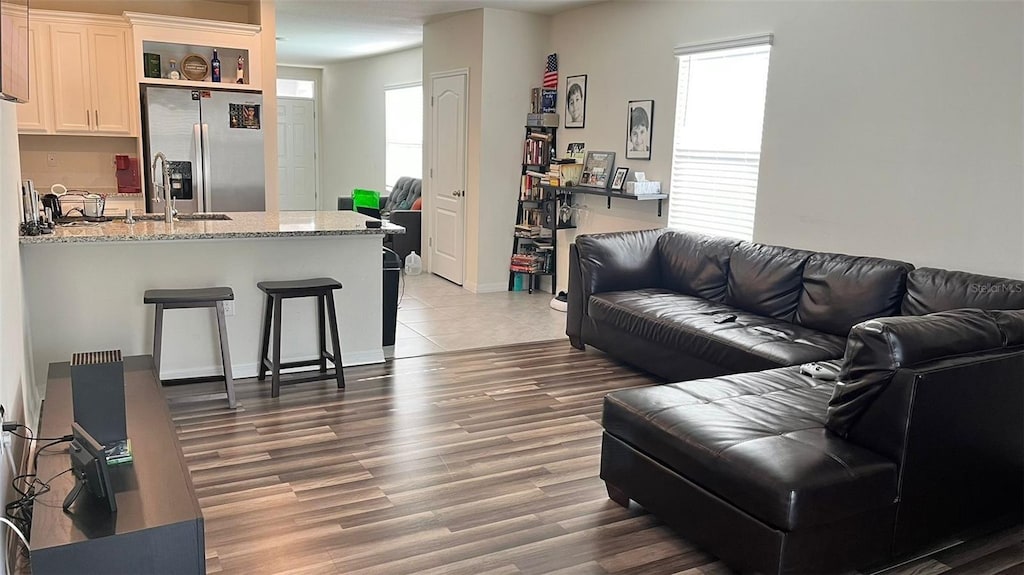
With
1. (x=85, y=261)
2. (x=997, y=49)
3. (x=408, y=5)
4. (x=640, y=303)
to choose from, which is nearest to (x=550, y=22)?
(x=408, y=5)

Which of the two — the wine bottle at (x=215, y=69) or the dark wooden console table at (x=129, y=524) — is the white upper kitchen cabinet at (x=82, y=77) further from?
the dark wooden console table at (x=129, y=524)

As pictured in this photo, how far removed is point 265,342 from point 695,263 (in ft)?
9.03

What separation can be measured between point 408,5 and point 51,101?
9.97 feet

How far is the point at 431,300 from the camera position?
6.66 meters

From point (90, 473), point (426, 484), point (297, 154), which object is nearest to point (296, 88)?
point (297, 154)

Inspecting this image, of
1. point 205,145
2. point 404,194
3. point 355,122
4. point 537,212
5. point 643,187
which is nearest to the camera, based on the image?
point 643,187

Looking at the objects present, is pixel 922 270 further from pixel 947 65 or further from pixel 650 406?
pixel 650 406

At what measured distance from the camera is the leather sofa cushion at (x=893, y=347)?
234 centimetres

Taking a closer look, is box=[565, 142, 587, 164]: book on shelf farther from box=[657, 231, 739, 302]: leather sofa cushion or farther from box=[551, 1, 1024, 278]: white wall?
box=[657, 231, 739, 302]: leather sofa cushion

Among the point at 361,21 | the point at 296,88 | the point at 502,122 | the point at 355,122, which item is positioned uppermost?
the point at 361,21

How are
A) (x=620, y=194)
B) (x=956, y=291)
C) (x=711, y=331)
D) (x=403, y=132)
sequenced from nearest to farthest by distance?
(x=956, y=291)
(x=711, y=331)
(x=620, y=194)
(x=403, y=132)

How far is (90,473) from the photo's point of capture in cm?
200

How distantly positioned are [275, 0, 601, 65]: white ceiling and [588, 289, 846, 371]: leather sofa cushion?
2.93 m

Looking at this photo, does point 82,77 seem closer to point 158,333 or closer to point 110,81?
point 110,81
